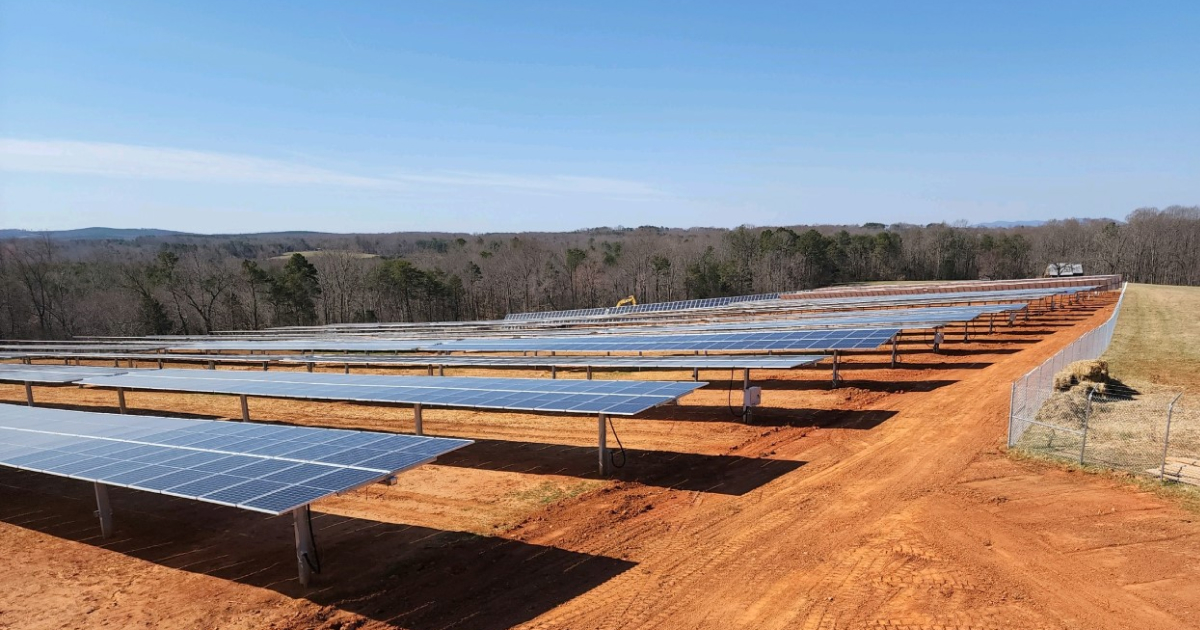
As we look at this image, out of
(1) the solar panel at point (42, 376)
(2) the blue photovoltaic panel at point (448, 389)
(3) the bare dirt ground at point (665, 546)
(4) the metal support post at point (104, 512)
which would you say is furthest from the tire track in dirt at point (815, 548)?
(1) the solar panel at point (42, 376)

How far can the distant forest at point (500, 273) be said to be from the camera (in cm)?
7450

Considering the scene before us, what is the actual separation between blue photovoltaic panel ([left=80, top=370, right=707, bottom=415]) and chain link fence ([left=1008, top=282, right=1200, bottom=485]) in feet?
29.9

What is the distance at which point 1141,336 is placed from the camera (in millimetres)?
33312

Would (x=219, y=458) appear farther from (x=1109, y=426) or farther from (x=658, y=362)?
(x=1109, y=426)

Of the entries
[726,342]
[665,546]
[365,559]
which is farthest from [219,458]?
[726,342]

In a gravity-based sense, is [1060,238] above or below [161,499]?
above

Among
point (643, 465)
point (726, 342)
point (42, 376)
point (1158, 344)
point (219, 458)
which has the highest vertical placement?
point (219, 458)

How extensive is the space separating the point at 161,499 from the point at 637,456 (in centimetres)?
1210

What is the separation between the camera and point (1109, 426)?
17438 mm

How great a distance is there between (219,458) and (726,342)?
20.4 meters

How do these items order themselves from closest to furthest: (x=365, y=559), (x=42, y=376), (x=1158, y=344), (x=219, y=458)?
(x=365, y=559)
(x=219, y=458)
(x=42, y=376)
(x=1158, y=344)

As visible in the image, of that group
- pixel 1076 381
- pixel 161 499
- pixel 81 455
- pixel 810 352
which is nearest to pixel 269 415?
pixel 161 499

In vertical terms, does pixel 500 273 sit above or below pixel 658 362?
above

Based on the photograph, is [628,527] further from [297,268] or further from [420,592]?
[297,268]
